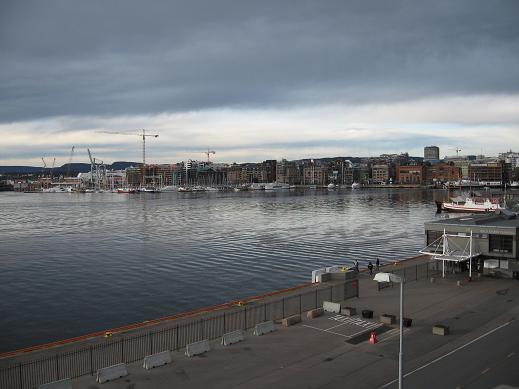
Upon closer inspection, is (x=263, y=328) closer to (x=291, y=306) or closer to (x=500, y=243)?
(x=291, y=306)

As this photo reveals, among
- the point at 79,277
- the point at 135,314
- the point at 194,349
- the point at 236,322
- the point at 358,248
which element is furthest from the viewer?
the point at 358,248

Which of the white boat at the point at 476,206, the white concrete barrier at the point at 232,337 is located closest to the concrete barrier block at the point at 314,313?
the white concrete barrier at the point at 232,337

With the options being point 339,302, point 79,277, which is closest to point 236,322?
point 339,302

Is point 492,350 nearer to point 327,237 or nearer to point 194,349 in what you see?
point 194,349

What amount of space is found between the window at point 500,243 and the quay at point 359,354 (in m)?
9.30

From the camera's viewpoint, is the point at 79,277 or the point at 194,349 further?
the point at 79,277

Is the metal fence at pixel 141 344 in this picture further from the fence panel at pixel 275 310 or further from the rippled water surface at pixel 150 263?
the rippled water surface at pixel 150 263

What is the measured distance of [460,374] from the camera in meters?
22.8

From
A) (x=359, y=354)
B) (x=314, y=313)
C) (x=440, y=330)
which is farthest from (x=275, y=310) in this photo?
(x=440, y=330)

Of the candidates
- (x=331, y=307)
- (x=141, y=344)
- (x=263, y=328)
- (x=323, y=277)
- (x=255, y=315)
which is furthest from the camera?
(x=323, y=277)

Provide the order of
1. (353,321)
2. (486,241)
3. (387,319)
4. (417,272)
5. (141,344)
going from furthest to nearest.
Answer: (486,241)
(417,272)
(353,321)
(387,319)
(141,344)

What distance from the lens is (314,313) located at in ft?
107

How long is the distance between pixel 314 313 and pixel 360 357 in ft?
23.9

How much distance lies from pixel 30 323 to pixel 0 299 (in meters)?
9.64
